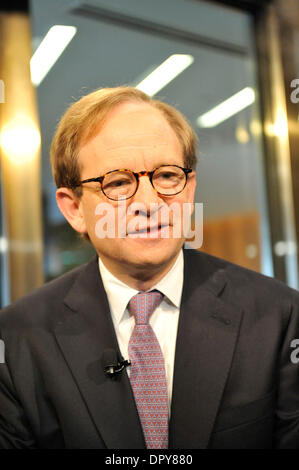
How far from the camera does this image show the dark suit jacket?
47.7 inches

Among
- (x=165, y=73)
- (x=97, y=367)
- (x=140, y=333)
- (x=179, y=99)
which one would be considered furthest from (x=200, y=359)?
(x=165, y=73)

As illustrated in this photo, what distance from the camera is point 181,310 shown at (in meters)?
1.34

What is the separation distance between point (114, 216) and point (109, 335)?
1.13 ft

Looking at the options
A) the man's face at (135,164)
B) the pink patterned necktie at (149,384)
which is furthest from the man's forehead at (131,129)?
the pink patterned necktie at (149,384)

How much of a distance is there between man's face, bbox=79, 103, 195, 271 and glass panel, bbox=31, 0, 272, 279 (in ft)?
0.69

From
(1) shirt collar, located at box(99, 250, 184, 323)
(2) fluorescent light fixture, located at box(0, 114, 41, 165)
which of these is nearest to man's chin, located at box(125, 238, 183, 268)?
(1) shirt collar, located at box(99, 250, 184, 323)

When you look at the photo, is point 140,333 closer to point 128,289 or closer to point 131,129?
point 128,289

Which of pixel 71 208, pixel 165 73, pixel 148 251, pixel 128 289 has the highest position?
pixel 165 73

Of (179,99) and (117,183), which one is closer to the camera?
(117,183)

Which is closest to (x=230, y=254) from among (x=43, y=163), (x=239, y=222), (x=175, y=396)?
(x=239, y=222)

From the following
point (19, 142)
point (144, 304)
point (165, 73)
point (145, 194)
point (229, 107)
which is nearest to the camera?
point (145, 194)

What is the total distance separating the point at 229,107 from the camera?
70.1 inches

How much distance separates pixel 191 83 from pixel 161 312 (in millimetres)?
836

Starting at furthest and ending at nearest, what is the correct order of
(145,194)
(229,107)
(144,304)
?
(229,107) < (144,304) < (145,194)
